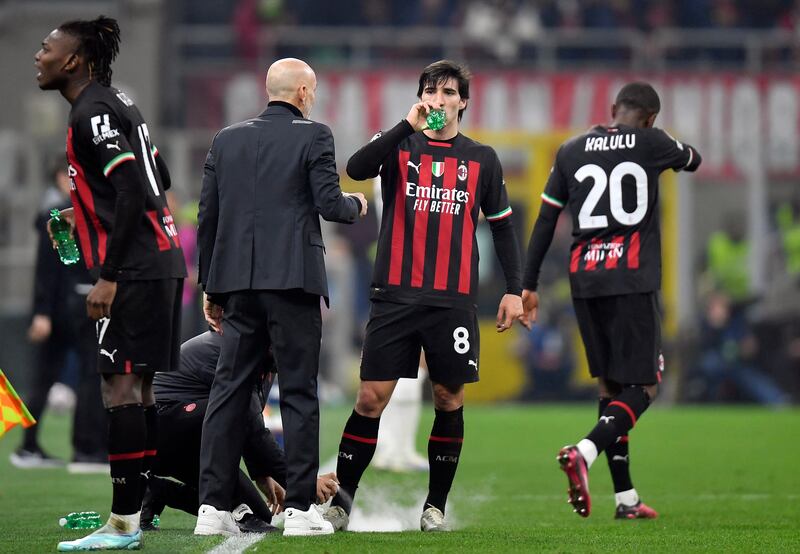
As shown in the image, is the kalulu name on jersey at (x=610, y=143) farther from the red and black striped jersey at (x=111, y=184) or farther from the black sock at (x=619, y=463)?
the red and black striped jersey at (x=111, y=184)

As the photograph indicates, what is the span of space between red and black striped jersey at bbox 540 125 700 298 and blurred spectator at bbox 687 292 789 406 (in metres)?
12.3

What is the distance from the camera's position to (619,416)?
23.0ft

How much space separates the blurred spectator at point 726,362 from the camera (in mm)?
19359

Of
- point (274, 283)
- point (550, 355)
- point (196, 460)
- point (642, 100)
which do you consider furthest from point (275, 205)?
point (550, 355)

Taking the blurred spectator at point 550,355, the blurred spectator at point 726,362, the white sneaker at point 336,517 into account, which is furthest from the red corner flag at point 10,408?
the blurred spectator at point 726,362

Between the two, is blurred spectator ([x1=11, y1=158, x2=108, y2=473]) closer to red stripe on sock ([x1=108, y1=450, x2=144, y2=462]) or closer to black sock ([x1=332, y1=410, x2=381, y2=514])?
black sock ([x1=332, y1=410, x2=381, y2=514])

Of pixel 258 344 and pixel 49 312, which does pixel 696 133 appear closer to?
pixel 49 312

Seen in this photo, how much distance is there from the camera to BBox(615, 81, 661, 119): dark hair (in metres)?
7.46

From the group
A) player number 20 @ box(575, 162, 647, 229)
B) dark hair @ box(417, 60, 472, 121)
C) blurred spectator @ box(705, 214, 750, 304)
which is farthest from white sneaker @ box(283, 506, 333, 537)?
blurred spectator @ box(705, 214, 750, 304)

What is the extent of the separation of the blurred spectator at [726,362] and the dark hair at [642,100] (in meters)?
12.3

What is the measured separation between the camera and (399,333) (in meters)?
6.50

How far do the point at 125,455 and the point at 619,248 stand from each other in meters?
2.85

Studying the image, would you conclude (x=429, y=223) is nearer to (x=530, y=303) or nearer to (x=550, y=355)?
(x=530, y=303)

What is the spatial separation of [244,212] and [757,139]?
54.8 ft
